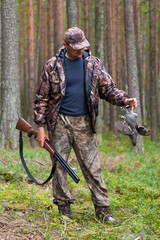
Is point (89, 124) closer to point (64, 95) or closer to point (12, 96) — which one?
point (64, 95)

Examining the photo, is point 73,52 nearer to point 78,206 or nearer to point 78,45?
point 78,45

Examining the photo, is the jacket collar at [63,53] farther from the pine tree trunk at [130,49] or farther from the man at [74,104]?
the pine tree trunk at [130,49]

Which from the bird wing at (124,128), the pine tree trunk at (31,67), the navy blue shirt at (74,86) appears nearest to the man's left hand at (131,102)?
the bird wing at (124,128)

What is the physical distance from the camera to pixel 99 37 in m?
16.4

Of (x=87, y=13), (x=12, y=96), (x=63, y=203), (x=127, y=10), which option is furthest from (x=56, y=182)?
(x=87, y=13)

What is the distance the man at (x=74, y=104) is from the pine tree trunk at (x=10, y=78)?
5458mm

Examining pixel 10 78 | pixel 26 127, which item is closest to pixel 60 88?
pixel 26 127

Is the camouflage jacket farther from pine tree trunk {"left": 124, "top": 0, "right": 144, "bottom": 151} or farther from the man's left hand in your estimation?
pine tree trunk {"left": 124, "top": 0, "right": 144, "bottom": 151}

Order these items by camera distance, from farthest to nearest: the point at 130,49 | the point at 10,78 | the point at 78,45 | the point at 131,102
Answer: the point at 130,49 → the point at 10,78 → the point at 131,102 → the point at 78,45

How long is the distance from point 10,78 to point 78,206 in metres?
5.66

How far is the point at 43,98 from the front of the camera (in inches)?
176

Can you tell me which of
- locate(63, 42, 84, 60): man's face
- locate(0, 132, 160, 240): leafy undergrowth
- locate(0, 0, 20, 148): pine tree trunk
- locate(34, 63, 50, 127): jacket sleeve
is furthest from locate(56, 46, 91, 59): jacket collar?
locate(0, 0, 20, 148): pine tree trunk

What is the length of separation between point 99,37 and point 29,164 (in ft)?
33.4

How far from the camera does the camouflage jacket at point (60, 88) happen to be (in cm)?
437
